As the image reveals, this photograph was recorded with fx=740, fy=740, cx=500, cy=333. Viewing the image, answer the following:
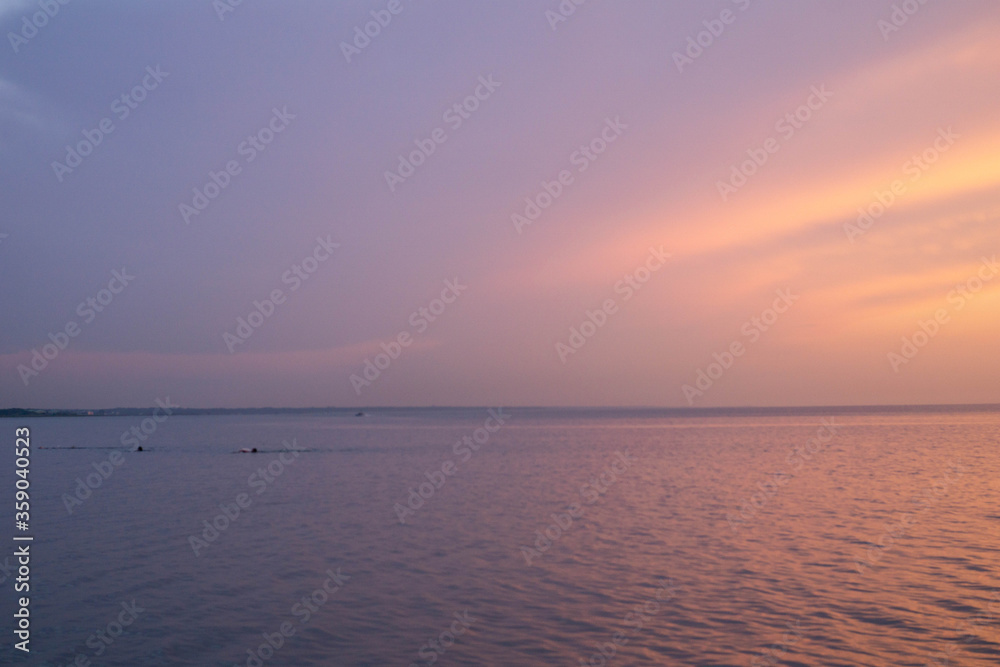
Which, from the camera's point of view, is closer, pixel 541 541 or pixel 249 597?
pixel 249 597

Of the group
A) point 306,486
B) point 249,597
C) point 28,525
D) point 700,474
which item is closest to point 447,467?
point 306,486

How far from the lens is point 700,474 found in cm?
4841

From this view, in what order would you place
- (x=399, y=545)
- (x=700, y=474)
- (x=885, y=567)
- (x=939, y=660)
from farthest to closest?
1. (x=700, y=474)
2. (x=399, y=545)
3. (x=885, y=567)
4. (x=939, y=660)

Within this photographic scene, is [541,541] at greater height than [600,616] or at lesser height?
greater

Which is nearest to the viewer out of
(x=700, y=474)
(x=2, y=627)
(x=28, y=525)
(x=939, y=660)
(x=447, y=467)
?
(x=939, y=660)

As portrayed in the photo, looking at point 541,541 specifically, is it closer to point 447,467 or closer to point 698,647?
point 698,647

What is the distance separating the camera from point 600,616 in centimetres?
1675

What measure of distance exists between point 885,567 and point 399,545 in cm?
1512

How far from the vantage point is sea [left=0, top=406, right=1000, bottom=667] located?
1489cm

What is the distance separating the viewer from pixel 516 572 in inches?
838

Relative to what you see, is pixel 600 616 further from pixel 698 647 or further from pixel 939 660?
pixel 939 660

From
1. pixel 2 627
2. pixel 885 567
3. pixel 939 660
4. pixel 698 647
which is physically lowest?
pixel 2 627

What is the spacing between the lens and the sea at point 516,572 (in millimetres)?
14891

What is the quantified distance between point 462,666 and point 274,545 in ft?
46.1
